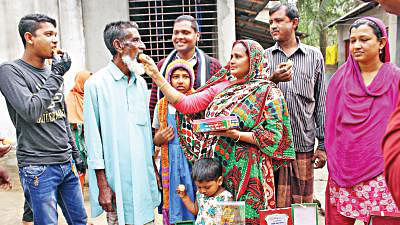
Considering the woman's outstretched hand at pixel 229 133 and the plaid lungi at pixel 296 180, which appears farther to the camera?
the plaid lungi at pixel 296 180

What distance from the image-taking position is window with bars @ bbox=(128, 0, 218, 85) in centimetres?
603

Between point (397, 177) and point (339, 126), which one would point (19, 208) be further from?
point (397, 177)

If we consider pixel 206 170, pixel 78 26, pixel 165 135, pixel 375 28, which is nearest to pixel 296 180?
pixel 206 170

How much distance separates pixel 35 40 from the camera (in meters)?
2.58

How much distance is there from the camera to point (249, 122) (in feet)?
8.14

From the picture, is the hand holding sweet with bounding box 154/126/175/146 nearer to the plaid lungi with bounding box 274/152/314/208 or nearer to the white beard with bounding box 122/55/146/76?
the white beard with bounding box 122/55/146/76

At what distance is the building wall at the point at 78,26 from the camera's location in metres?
5.93

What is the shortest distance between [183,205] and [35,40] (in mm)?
1680

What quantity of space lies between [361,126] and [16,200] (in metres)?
5.07

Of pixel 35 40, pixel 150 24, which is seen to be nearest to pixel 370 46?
pixel 35 40

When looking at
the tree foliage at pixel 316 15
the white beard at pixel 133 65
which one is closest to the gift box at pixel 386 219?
the white beard at pixel 133 65

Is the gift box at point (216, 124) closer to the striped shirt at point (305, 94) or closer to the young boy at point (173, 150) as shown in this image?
the young boy at point (173, 150)

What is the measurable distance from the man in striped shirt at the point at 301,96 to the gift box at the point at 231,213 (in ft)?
3.39

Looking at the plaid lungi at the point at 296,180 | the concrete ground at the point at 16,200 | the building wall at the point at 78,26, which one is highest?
the building wall at the point at 78,26
